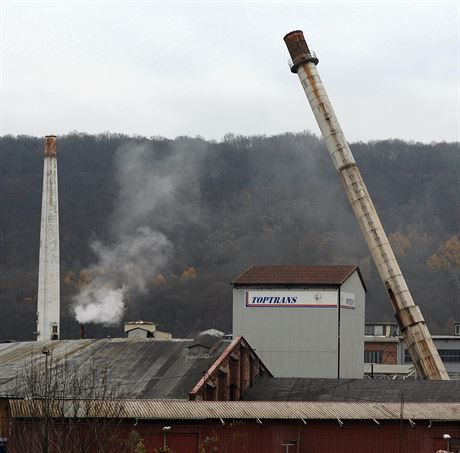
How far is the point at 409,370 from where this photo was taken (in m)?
76.9

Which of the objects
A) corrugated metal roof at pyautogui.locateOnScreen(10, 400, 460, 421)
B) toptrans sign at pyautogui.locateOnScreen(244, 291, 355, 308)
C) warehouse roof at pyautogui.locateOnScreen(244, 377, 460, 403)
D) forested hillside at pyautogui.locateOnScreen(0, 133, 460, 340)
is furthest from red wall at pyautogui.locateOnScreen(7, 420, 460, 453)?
forested hillside at pyautogui.locateOnScreen(0, 133, 460, 340)

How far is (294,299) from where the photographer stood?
4616 cm

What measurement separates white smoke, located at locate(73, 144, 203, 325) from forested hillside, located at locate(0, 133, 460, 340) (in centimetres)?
28

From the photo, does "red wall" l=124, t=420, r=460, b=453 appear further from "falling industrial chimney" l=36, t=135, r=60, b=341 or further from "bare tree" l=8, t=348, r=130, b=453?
"falling industrial chimney" l=36, t=135, r=60, b=341

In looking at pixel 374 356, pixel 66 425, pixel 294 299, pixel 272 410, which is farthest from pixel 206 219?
pixel 66 425

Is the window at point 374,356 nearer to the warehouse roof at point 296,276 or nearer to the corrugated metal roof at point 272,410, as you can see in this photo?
the warehouse roof at point 296,276

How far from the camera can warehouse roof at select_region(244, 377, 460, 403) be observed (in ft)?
120

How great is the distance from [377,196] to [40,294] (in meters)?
106

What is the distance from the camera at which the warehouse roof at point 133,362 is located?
37844mm

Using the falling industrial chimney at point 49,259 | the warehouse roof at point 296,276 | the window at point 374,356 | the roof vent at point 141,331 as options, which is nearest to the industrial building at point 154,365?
the warehouse roof at point 296,276

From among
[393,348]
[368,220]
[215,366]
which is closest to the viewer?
[215,366]

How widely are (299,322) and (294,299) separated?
3.46 ft

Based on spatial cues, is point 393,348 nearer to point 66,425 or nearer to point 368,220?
point 368,220

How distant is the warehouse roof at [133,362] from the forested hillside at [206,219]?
223ft
